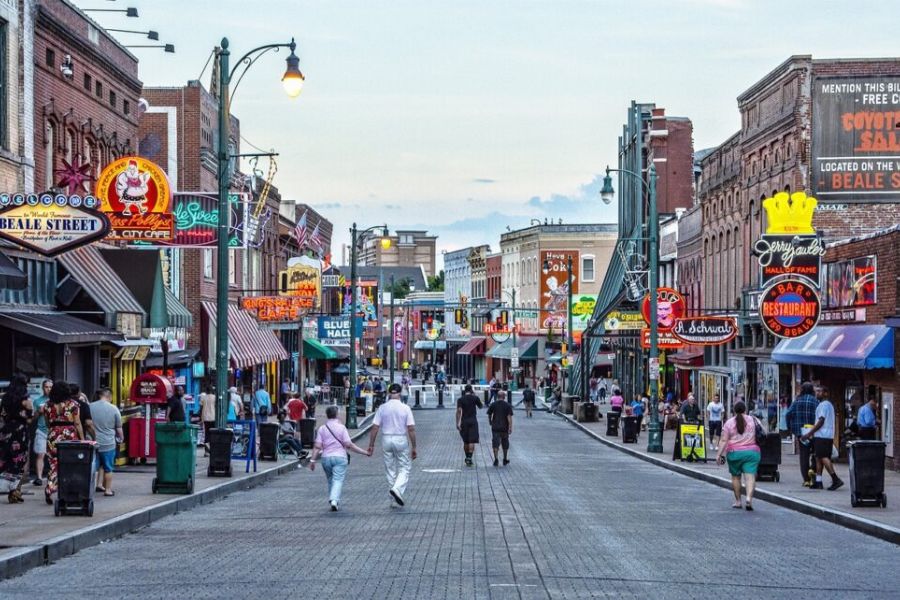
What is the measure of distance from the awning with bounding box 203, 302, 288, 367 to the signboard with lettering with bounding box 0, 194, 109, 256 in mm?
22816

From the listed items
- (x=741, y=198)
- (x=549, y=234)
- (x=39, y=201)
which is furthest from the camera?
(x=549, y=234)

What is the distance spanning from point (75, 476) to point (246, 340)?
33.9 metres

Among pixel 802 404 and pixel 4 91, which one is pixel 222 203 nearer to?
pixel 4 91

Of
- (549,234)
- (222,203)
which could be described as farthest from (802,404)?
(549,234)

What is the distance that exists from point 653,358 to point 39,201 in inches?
814

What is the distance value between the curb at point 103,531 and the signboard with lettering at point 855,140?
24.0 meters

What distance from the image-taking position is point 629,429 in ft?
144

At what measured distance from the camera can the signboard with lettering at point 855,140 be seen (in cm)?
4309

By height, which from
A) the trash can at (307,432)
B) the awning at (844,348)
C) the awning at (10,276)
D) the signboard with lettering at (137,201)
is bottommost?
the trash can at (307,432)

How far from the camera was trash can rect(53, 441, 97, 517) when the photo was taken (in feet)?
58.8

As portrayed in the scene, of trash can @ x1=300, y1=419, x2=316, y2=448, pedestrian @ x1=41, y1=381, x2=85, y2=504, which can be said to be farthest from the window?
pedestrian @ x1=41, y1=381, x2=85, y2=504

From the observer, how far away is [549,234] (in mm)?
107000

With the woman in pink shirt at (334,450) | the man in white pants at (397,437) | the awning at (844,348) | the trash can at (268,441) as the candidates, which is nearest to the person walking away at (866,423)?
the awning at (844,348)

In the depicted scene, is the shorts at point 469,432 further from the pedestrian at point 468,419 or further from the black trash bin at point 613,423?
the black trash bin at point 613,423
